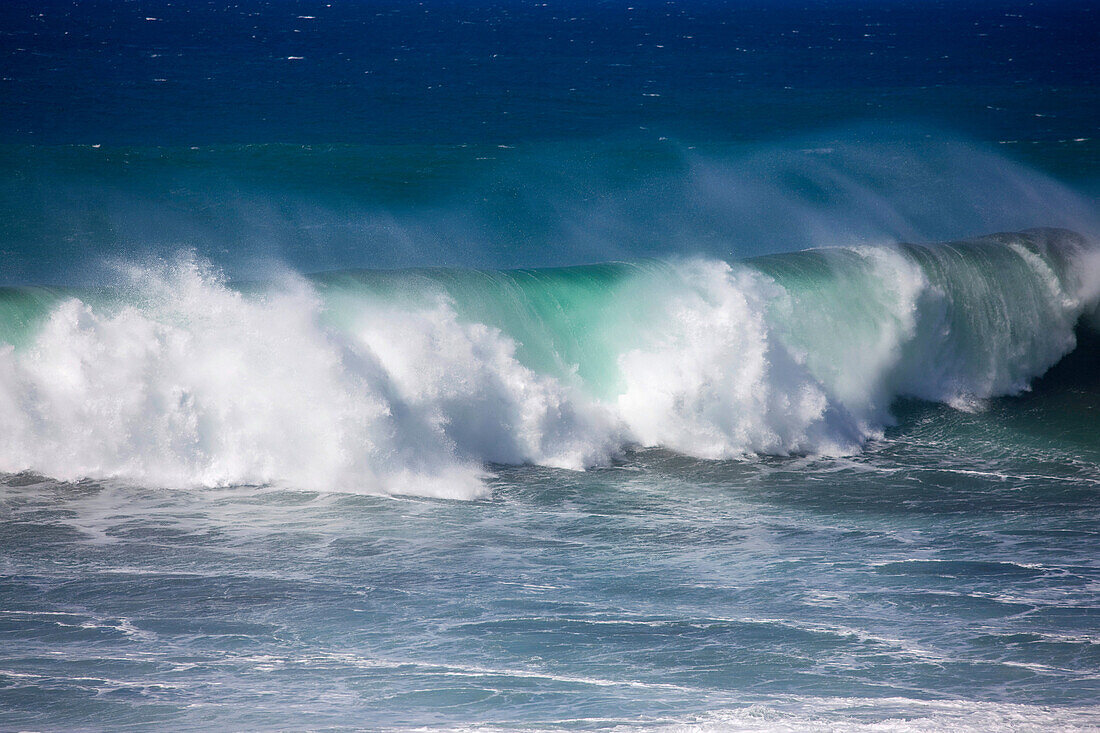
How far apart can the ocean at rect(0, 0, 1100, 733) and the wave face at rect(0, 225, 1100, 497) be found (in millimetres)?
37

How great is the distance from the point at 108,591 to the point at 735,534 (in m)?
4.10

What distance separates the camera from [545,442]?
33.0 feet

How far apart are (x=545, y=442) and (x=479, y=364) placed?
957 mm

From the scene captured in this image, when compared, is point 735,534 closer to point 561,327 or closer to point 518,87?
point 561,327

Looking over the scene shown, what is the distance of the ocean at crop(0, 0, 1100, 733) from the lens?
548 cm

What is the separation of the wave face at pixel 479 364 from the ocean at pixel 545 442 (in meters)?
0.04

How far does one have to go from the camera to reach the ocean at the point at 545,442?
216 inches

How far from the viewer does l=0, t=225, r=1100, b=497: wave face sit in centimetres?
938

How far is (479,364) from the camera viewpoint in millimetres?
10312

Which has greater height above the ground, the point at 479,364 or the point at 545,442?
the point at 479,364

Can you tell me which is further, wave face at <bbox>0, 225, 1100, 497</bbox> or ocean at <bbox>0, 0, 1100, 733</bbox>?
wave face at <bbox>0, 225, 1100, 497</bbox>

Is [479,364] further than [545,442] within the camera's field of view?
Yes

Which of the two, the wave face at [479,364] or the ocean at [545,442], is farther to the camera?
the wave face at [479,364]

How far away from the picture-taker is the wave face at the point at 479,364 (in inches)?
369
